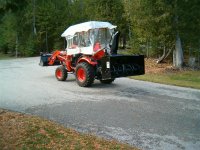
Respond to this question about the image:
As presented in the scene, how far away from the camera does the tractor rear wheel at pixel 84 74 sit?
13328 millimetres

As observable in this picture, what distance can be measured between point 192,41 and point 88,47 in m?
10.2

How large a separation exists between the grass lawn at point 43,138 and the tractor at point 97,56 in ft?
16.0

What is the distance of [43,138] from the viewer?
693 centimetres

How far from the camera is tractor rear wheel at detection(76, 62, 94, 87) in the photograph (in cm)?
1333

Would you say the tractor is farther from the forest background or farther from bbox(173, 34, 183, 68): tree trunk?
bbox(173, 34, 183, 68): tree trunk

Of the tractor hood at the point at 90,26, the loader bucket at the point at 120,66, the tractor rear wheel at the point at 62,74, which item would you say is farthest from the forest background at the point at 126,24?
the loader bucket at the point at 120,66

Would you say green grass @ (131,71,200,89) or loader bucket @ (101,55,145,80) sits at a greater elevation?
loader bucket @ (101,55,145,80)

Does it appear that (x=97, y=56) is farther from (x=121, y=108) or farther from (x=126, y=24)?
(x=126, y=24)

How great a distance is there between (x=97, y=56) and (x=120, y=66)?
143 cm

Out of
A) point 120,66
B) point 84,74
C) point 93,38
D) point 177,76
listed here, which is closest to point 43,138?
point 120,66

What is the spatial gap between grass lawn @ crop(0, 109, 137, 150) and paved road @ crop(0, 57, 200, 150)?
48 cm

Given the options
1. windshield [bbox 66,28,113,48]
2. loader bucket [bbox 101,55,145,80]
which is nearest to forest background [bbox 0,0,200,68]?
windshield [bbox 66,28,113,48]

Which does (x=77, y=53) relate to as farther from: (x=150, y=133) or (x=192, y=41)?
(x=192, y=41)

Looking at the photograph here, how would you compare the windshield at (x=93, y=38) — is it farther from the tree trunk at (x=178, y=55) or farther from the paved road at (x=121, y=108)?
the tree trunk at (x=178, y=55)
